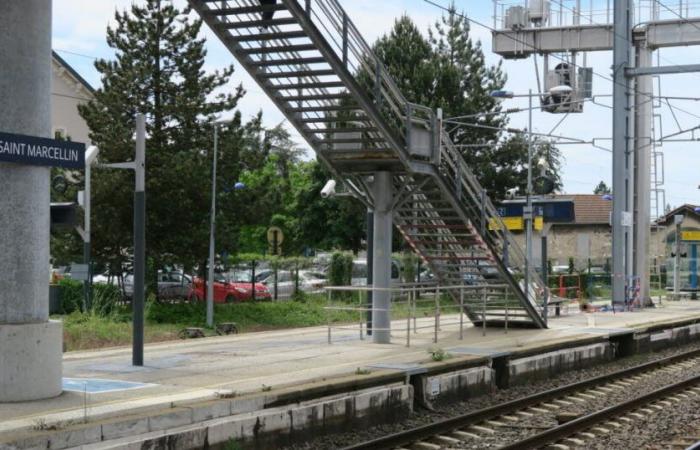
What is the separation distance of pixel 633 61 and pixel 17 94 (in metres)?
24.1

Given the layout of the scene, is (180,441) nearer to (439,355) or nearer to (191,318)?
(439,355)

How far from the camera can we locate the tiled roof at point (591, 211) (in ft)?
246

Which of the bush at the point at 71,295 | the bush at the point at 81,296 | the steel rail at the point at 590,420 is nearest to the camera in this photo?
Answer: the steel rail at the point at 590,420

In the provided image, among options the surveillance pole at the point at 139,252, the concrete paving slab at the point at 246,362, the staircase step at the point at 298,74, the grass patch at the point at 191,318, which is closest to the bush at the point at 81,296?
the grass patch at the point at 191,318

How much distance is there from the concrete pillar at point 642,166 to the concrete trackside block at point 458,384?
1694 cm

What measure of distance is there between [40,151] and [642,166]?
24.0 meters

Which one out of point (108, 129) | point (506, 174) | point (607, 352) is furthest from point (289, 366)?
point (506, 174)

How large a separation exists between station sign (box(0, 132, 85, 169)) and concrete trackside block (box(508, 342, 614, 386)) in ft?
26.5

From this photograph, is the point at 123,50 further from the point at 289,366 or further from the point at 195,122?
the point at 289,366

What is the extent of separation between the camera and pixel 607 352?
19.7 metres

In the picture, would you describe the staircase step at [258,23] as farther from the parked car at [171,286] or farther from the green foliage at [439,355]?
the parked car at [171,286]

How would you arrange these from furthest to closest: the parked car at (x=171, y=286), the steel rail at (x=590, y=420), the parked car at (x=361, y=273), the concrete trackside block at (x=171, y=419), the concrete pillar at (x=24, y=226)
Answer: the parked car at (x=361, y=273) < the parked car at (x=171, y=286) < the steel rail at (x=590, y=420) < the concrete pillar at (x=24, y=226) < the concrete trackside block at (x=171, y=419)

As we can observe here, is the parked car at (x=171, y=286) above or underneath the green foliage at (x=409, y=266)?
underneath

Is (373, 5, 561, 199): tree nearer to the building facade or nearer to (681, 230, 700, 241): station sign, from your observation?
(681, 230, 700, 241): station sign
